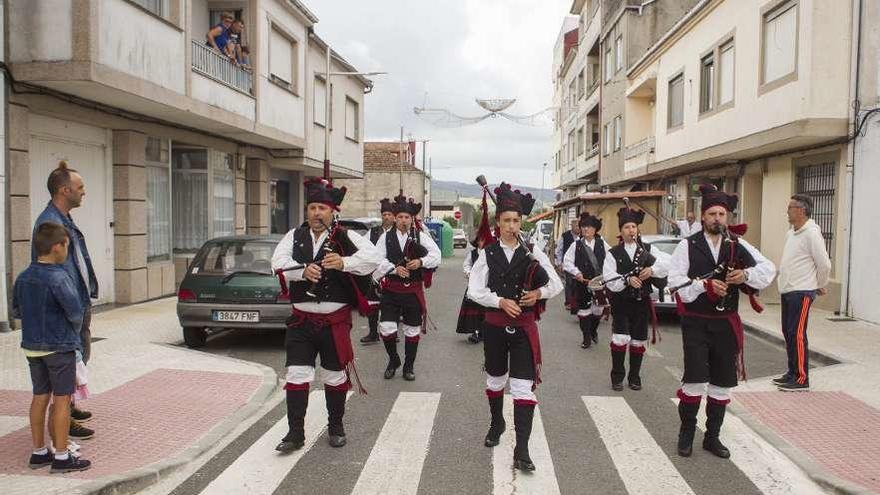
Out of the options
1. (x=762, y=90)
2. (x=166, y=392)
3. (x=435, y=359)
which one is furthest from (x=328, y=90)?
(x=166, y=392)

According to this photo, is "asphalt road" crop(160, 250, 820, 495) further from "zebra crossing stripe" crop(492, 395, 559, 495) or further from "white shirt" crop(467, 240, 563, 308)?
"white shirt" crop(467, 240, 563, 308)

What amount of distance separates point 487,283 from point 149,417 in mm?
3203

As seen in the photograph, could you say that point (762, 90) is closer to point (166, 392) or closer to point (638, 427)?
point (638, 427)

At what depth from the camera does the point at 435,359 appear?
30.5 ft

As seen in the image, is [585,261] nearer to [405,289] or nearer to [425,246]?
[425,246]

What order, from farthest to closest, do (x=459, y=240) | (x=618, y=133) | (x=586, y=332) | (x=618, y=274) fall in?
(x=459, y=240) → (x=618, y=133) → (x=586, y=332) → (x=618, y=274)

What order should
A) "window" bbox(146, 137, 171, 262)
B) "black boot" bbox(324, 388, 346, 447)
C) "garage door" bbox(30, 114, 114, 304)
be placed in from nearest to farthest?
"black boot" bbox(324, 388, 346, 447) < "garage door" bbox(30, 114, 114, 304) < "window" bbox(146, 137, 171, 262)

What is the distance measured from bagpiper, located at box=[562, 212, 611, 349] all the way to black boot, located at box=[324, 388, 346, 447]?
5119mm

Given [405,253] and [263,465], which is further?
[405,253]

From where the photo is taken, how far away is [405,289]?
26.7 feet

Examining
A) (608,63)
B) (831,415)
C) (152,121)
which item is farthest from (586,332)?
(608,63)

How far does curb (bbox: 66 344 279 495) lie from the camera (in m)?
4.56

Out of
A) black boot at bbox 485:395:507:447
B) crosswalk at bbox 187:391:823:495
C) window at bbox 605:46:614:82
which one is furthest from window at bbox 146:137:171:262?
window at bbox 605:46:614:82

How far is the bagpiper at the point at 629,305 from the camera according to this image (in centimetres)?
757
